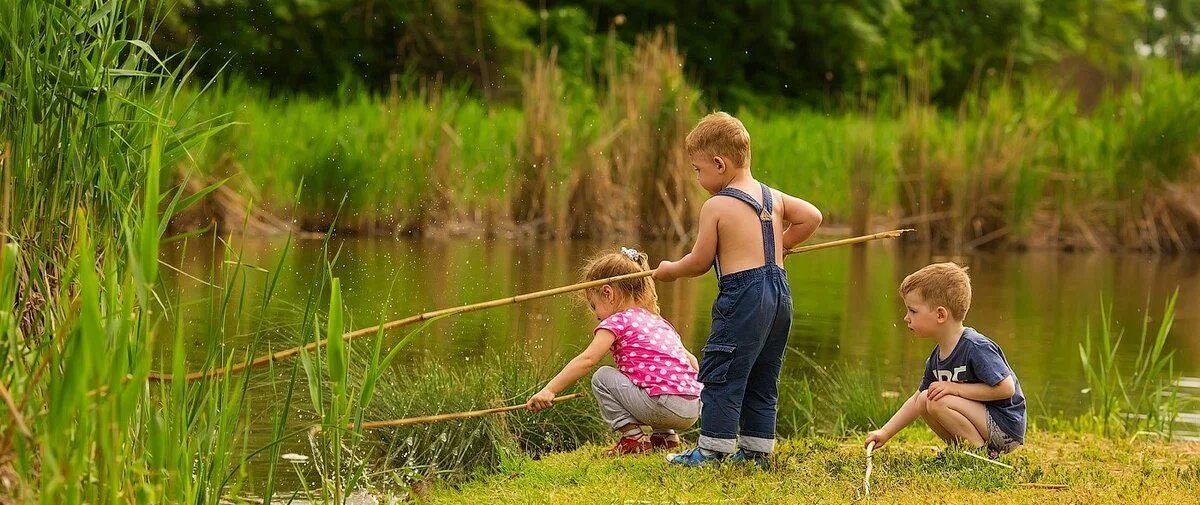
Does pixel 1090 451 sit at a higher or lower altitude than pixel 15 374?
lower

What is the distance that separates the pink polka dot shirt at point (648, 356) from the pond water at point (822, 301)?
2.13 feet

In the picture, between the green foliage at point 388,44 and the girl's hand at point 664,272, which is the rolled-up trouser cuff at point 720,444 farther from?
the green foliage at point 388,44

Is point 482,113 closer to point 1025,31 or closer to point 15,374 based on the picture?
point 15,374

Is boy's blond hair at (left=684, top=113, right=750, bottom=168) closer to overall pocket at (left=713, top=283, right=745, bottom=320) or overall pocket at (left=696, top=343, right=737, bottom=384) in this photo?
overall pocket at (left=713, top=283, right=745, bottom=320)

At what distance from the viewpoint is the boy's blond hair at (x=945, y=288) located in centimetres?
455

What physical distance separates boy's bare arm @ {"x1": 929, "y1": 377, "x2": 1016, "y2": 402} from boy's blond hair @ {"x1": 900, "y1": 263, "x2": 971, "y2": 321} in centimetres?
20

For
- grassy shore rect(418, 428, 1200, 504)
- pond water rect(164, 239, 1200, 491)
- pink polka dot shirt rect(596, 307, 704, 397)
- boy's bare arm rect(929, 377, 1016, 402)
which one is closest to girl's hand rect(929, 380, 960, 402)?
boy's bare arm rect(929, 377, 1016, 402)

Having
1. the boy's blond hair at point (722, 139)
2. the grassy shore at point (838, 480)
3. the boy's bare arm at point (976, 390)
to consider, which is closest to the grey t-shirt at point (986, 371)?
the boy's bare arm at point (976, 390)

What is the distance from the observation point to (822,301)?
10547 millimetres

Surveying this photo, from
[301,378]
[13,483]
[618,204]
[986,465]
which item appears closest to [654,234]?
[618,204]

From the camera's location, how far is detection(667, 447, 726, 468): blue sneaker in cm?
444

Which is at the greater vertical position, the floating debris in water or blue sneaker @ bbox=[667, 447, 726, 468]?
blue sneaker @ bbox=[667, 447, 726, 468]

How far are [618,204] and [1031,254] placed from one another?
428 centimetres

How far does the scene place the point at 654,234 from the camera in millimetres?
13781
